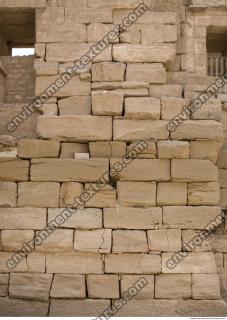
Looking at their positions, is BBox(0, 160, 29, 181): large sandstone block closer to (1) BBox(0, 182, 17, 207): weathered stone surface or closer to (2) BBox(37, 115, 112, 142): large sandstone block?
(1) BBox(0, 182, 17, 207): weathered stone surface

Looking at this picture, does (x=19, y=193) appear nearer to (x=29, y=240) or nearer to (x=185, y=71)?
(x=29, y=240)

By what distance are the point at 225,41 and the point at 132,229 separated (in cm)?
593

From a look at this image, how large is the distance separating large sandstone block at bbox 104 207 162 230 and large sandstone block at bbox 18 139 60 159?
1.24m

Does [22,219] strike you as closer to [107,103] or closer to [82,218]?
[82,218]

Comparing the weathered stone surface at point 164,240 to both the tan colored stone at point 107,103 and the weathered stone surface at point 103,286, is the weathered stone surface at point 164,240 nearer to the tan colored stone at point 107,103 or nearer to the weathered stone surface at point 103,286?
the weathered stone surface at point 103,286

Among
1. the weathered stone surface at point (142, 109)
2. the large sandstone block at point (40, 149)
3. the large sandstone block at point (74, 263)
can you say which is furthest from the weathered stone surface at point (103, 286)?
the weathered stone surface at point (142, 109)

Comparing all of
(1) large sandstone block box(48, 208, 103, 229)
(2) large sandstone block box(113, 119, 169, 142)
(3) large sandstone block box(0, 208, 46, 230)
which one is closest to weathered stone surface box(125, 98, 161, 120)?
(2) large sandstone block box(113, 119, 169, 142)

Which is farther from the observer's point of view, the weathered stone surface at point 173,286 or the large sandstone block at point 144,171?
the large sandstone block at point 144,171

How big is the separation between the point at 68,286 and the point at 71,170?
1736 mm

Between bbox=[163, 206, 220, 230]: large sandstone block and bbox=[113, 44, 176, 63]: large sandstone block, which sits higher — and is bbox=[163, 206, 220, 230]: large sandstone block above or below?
below

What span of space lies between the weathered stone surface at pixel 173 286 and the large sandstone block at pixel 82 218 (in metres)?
1.23

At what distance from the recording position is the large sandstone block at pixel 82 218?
7258 mm

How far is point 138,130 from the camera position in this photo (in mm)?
7484

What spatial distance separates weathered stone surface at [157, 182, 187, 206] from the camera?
289 inches
